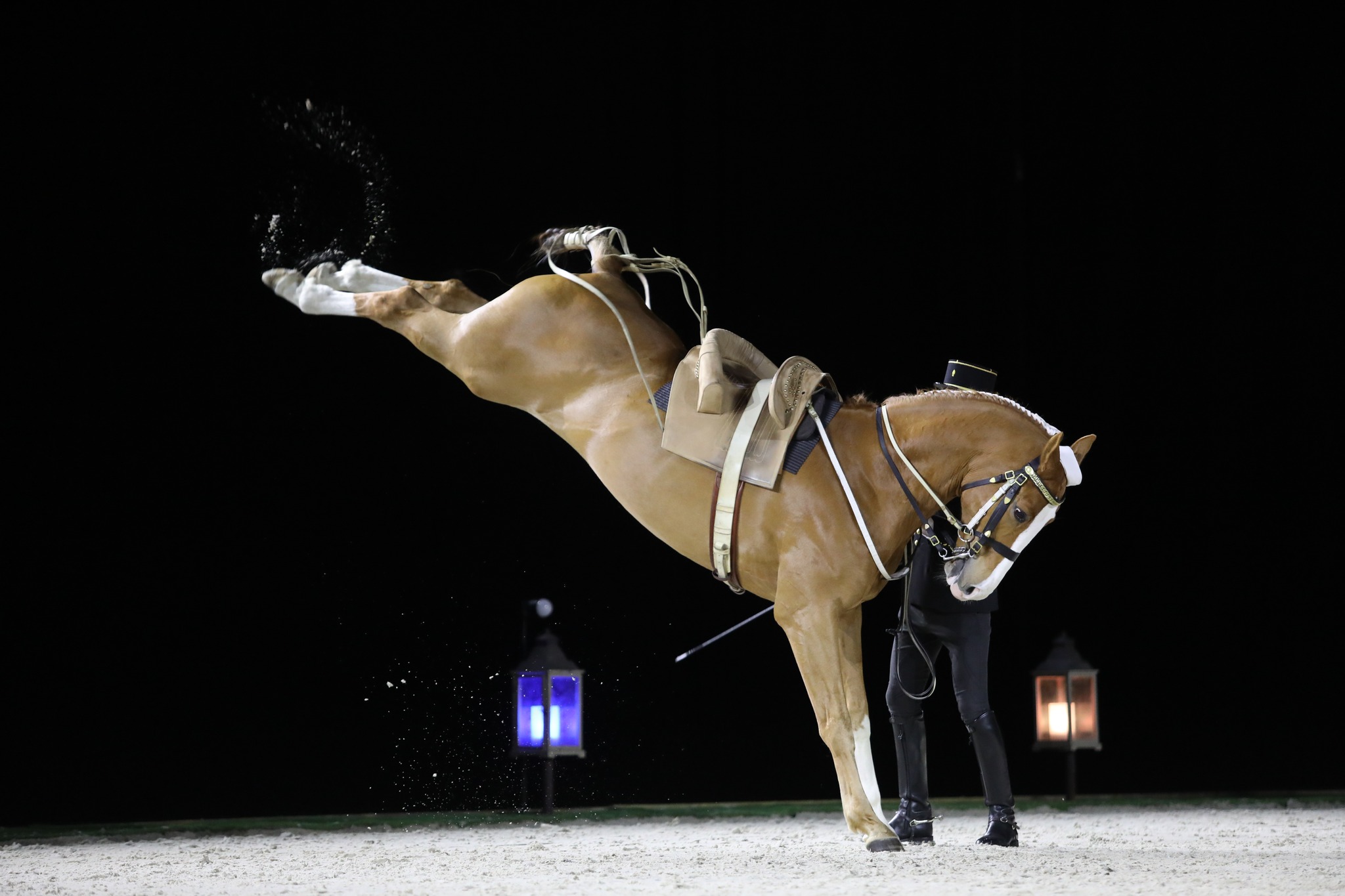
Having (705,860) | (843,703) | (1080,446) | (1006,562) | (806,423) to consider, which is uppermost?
(806,423)

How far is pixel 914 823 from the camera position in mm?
4770

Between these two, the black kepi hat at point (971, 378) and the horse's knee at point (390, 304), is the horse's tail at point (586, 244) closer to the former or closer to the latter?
the horse's knee at point (390, 304)

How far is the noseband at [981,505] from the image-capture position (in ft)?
13.7

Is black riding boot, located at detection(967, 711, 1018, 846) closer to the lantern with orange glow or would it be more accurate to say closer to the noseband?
the noseband

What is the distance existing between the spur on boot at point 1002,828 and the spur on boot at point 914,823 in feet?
0.66

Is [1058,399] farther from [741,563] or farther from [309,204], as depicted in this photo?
[309,204]

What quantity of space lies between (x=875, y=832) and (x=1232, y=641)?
17.5 feet

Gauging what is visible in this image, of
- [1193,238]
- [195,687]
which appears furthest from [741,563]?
[1193,238]

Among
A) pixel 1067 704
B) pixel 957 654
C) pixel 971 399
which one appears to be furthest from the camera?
pixel 1067 704

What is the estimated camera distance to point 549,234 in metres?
5.04

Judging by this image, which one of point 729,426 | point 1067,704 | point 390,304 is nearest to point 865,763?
point 729,426

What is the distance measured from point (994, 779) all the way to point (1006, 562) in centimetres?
93

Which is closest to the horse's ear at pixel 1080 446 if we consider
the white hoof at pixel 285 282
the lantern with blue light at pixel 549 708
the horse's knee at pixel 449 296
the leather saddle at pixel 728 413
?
the leather saddle at pixel 728 413

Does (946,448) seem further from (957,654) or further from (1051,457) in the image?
(957,654)
